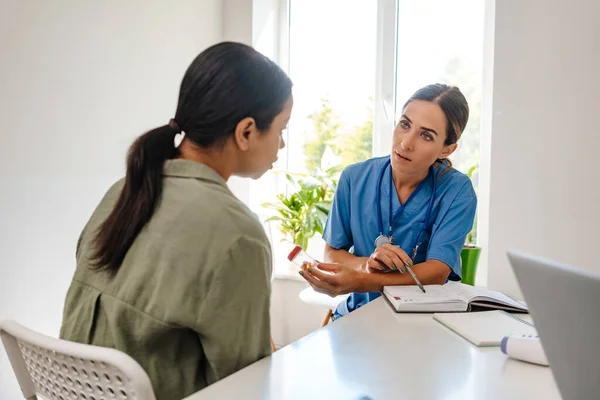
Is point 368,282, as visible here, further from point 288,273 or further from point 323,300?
point 288,273

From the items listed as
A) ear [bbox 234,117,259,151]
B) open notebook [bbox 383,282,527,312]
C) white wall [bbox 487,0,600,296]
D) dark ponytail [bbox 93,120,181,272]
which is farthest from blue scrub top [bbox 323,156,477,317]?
dark ponytail [bbox 93,120,181,272]

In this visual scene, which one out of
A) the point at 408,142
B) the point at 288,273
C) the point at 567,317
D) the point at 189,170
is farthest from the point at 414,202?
the point at 288,273

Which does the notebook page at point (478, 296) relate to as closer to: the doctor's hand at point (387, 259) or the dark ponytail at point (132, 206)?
the doctor's hand at point (387, 259)

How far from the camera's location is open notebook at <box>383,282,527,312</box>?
4.33 ft

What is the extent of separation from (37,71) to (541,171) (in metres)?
1.93

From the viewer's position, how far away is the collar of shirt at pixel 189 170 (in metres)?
0.96

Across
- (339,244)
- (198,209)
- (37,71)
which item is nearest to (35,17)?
(37,71)

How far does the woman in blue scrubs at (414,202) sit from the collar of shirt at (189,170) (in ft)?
2.43

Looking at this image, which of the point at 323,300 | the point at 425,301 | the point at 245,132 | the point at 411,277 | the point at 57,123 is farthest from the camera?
the point at 323,300

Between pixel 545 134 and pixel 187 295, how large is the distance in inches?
74.4

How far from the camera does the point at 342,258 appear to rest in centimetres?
179

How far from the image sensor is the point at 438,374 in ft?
3.05

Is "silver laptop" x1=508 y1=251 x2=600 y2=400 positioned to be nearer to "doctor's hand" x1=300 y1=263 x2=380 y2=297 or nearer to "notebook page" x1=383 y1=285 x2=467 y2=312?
"notebook page" x1=383 y1=285 x2=467 y2=312

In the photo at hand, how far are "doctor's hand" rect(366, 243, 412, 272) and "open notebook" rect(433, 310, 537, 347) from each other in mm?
254
